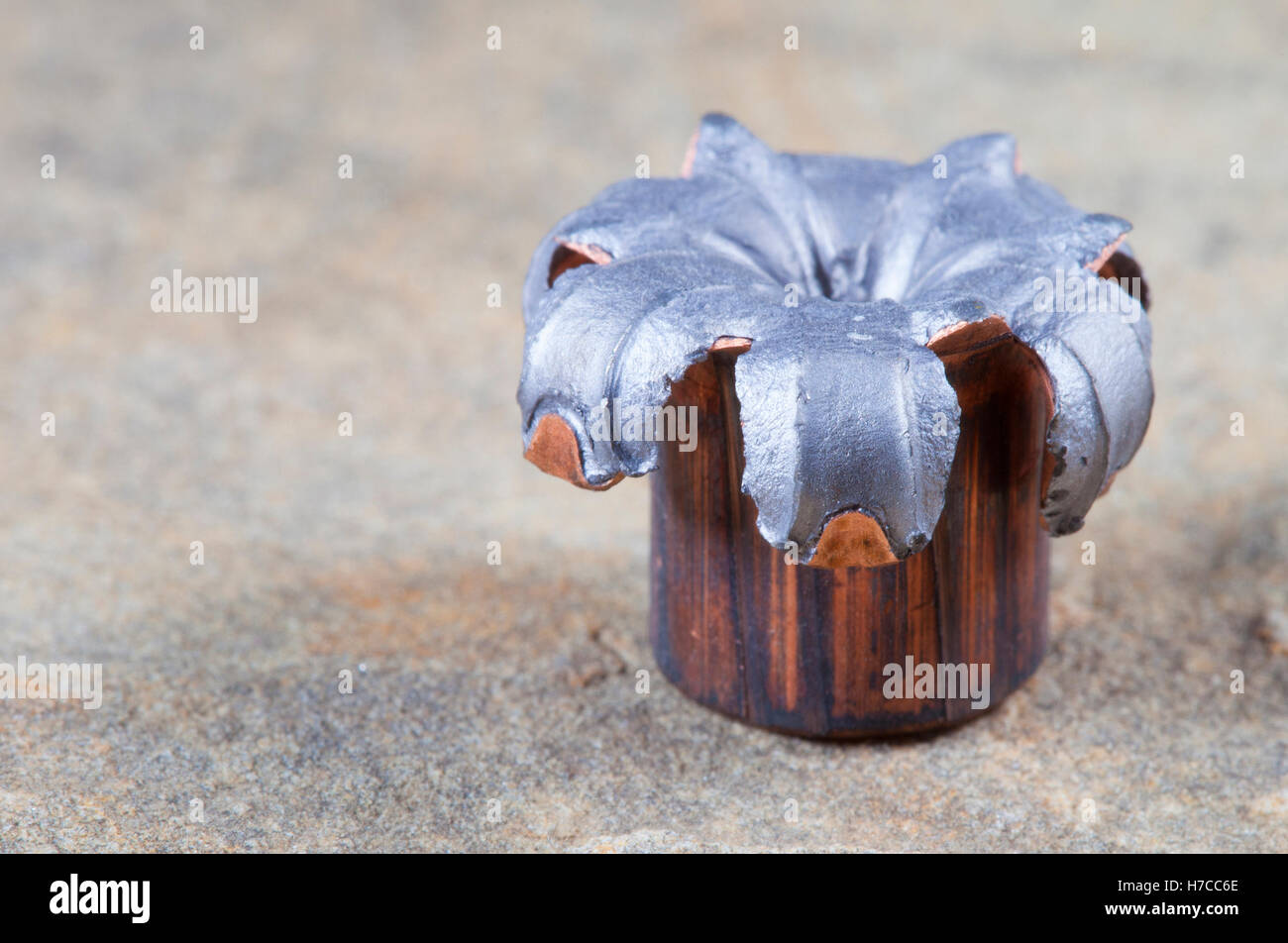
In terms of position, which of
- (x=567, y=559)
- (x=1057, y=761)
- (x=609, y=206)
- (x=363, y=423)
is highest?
(x=609, y=206)

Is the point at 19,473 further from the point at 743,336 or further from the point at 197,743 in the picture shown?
the point at 743,336

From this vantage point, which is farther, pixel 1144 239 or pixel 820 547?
pixel 1144 239

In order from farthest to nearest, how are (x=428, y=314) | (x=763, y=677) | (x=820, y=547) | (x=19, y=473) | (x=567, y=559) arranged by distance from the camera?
(x=428, y=314)
(x=19, y=473)
(x=567, y=559)
(x=763, y=677)
(x=820, y=547)

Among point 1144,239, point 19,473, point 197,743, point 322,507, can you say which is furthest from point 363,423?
point 1144,239

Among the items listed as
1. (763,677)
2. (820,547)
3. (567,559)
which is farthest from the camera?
(567,559)

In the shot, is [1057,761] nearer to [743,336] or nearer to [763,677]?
[763,677]

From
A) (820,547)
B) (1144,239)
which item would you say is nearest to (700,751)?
(820,547)

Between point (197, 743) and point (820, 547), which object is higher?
point (820, 547)
